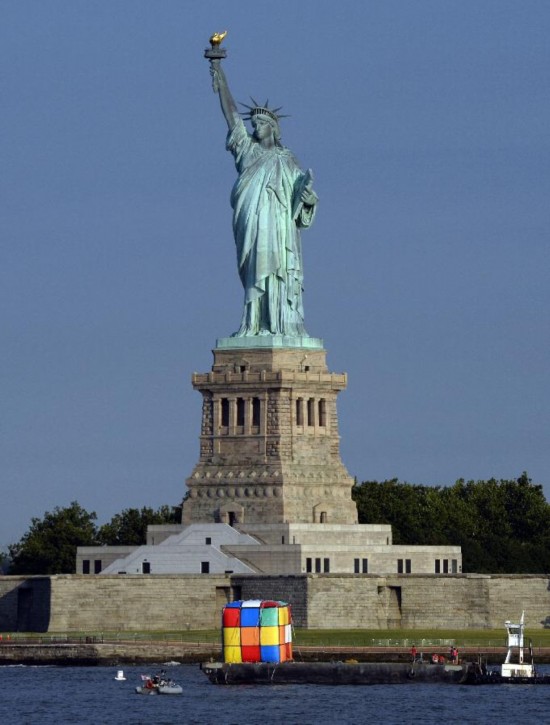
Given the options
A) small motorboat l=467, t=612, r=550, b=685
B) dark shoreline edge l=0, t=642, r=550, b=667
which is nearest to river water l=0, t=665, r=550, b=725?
small motorboat l=467, t=612, r=550, b=685

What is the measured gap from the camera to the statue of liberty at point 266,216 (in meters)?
151

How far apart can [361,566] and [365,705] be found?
2852 cm

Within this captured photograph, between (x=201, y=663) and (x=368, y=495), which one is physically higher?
(x=368, y=495)

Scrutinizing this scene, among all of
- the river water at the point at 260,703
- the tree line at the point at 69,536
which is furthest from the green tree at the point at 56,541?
the river water at the point at 260,703

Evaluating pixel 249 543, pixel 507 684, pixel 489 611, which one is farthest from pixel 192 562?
pixel 507 684

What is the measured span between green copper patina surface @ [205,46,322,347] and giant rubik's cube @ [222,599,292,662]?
89.4 feet

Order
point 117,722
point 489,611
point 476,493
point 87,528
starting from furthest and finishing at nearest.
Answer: point 476,493, point 87,528, point 489,611, point 117,722

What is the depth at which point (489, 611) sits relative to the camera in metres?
144

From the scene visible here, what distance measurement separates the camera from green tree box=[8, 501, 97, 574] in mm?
157625

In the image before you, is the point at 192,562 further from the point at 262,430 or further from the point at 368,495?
the point at 368,495

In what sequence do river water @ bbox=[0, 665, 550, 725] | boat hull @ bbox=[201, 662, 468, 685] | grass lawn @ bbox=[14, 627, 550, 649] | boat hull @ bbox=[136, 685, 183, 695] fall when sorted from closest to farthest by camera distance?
river water @ bbox=[0, 665, 550, 725], boat hull @ bbox=[136, 685, 183, 695], boat hull @ bbox=[201, 662, 468, 685], grass lawn @ bbox=[14, 627, 550, 649]

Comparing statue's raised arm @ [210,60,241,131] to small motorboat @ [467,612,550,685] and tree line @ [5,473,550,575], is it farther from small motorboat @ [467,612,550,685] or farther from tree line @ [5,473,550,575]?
small motorboat @ [467,612,550,685]

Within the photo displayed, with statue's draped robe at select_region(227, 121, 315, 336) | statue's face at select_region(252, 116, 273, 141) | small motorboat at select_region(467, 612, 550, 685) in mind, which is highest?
statue's face at select_region(252, 116, 273, 141)

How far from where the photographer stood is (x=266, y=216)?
150625 millimetres
